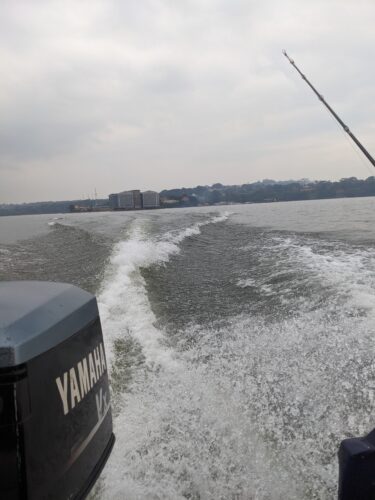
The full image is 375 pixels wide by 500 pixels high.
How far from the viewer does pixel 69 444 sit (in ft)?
4.33

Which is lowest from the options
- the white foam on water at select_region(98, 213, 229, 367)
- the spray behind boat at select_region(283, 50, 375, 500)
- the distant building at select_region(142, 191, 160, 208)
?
the white foam on water at select_region(98, 213, 229, 367)

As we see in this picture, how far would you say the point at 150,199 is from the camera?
52656 millimetres

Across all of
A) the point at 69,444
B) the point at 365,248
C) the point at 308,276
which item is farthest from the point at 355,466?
the point at 365,248

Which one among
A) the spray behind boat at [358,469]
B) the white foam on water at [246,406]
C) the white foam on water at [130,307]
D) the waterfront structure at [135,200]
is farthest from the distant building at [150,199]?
the spray behind boat at [358,469]

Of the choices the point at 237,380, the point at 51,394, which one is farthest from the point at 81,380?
the point at 237,380

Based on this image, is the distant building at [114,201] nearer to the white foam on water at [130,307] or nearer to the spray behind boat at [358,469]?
the white foam on water at [130,307]

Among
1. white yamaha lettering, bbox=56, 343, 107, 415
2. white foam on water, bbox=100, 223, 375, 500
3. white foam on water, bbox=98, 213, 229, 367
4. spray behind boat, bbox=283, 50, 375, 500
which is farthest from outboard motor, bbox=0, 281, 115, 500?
white foam on water, bbox=98, 213, 229, 367

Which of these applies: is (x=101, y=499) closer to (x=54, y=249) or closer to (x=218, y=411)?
(x=218, y=411)

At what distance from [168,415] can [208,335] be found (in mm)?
1208

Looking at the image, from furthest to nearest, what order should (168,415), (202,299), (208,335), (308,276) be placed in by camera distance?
1. (308,276)
2. (202,299)
3. (208,335)
4. (168,415)

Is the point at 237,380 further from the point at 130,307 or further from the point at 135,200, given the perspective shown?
the point at 135,200

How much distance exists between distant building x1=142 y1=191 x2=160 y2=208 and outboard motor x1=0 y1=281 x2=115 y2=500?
50275mm

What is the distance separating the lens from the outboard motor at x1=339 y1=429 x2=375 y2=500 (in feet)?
3.72

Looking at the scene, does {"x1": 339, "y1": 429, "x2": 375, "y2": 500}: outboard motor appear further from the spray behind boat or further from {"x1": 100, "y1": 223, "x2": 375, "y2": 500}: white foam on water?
{"x1": 100, "y1": 223, "x2": 375, "y2": 500}: white foam on water
